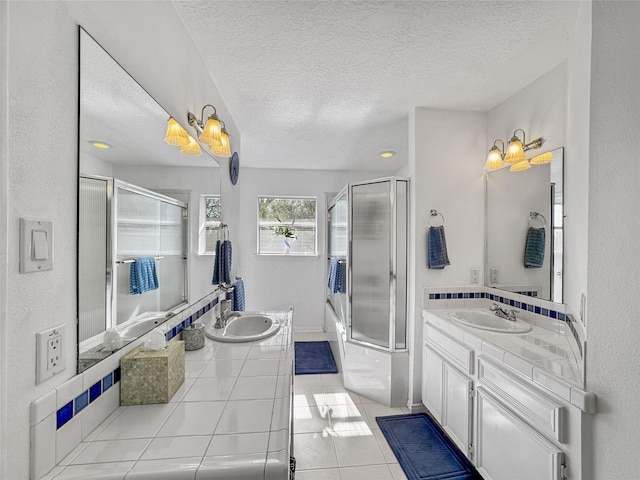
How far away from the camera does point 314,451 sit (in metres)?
2.01

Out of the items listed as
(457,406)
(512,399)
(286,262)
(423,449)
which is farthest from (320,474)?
(286,262)

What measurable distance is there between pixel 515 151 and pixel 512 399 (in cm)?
157

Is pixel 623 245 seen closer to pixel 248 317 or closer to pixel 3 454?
pixel 3 454

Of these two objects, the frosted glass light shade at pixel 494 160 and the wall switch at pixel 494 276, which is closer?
the frosted glass light shade at pixel 494 160

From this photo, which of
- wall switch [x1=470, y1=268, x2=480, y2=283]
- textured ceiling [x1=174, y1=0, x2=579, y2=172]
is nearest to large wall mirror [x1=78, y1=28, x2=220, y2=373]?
textured ceiling [x1=174, y1=0, x2=579, y2=172]

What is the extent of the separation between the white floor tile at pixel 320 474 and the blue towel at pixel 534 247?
1.84 m

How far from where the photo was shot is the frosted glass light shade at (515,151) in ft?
6.81

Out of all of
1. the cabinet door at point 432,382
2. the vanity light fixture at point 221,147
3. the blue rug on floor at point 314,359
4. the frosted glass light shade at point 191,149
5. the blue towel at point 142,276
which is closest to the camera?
the blue towel at point 142,276

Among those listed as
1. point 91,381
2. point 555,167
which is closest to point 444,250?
point 555,167

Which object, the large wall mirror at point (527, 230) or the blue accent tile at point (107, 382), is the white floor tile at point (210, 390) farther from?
the large wall mirror at point (527, 230)

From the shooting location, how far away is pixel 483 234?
252 cm

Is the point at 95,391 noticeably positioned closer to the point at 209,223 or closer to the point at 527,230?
the point at 209,223

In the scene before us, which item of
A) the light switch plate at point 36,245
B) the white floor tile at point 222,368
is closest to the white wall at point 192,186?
the light switch plate at point 36,245

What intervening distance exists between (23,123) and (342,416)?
254cm
